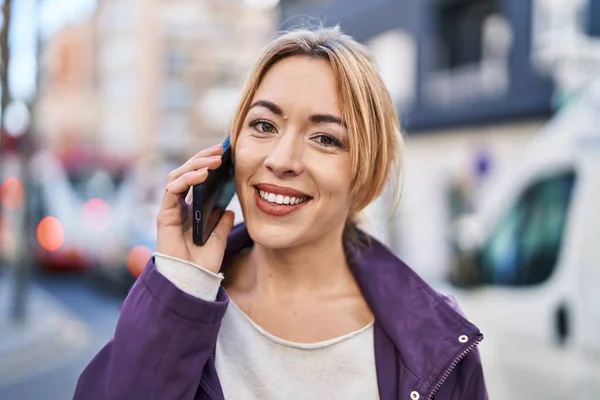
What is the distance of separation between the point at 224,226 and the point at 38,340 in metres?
7.19

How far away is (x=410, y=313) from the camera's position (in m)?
1.80

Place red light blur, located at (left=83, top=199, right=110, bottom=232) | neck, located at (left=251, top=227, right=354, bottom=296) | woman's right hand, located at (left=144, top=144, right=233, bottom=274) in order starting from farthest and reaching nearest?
red light blur, located at (left=83, top=199, right=110, bottom=232) < neck, located at (left=251, top=227, right=354, bottom=296) < woman's right hand, located at (left=144, top=144, right=233, bottom=274)

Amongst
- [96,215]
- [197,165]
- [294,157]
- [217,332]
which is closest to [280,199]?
[294,157]

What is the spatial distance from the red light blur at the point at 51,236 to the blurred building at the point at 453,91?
670 cm

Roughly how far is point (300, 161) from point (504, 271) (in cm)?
297

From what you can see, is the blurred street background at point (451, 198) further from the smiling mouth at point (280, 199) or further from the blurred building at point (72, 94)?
the blurred building at point (72, 94)

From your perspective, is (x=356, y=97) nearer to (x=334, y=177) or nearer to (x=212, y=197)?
(x=334, y=177)

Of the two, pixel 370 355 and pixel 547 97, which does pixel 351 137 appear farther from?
pixel 547 97

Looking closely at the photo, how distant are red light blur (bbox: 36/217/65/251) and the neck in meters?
13.3

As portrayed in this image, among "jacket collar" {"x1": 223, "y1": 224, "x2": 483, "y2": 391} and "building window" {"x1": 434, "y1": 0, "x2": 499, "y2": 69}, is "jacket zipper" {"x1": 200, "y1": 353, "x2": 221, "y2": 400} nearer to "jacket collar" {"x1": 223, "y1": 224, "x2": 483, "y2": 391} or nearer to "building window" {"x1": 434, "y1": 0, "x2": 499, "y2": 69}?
"jacket collar" {"x1": 223, "y1": 224, "x2": 483, "y2": 391}

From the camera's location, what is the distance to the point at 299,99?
5.65 feet

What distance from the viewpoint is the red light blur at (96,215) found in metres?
14.5

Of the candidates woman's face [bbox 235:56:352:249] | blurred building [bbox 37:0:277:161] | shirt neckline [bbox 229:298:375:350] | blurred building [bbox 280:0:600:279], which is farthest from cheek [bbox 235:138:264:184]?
blurred building [bbox 37:0:277:161]

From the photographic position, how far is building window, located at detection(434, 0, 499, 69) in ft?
50.9
